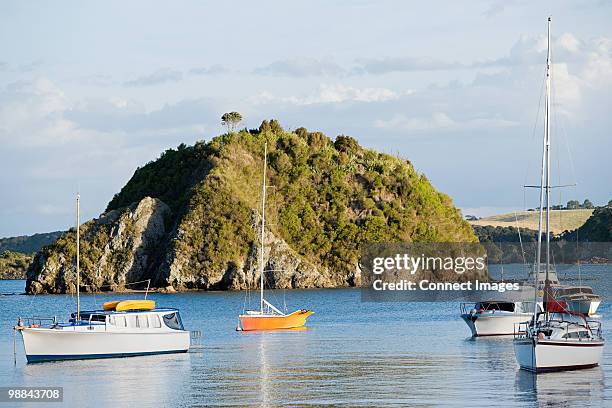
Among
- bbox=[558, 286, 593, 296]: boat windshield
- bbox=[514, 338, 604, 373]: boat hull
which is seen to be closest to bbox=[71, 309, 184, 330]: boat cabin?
bbox=[514, 338, 604, 373]: boat hull

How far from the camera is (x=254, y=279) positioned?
14162 cm

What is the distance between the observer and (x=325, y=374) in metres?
43.4

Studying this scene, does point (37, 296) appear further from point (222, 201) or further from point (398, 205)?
point (398, 205)

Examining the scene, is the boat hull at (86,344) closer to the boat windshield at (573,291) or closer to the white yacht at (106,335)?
the white yacht at (106,335)

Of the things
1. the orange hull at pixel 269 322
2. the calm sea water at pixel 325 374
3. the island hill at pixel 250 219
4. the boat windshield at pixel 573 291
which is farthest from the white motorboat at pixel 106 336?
the island hill at pixel 250 219

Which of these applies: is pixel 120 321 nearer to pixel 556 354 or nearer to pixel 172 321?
pixel 172 321

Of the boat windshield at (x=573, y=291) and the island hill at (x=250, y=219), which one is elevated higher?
the island hill at (x=250, y=219)

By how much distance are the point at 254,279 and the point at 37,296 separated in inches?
1046

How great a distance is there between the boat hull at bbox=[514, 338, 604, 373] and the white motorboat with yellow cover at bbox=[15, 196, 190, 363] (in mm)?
17076

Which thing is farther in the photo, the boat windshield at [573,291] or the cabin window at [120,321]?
the boat windshield at [573,291]

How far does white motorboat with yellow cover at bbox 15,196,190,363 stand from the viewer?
4884cm

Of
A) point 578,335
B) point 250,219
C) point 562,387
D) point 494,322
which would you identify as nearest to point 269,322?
point 494,322

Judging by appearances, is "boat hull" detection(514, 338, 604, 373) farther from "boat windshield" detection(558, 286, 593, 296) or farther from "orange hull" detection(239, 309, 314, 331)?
"boat windshield" detection(558, 286, 593, 296)

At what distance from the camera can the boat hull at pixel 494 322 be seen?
60.8 metres
